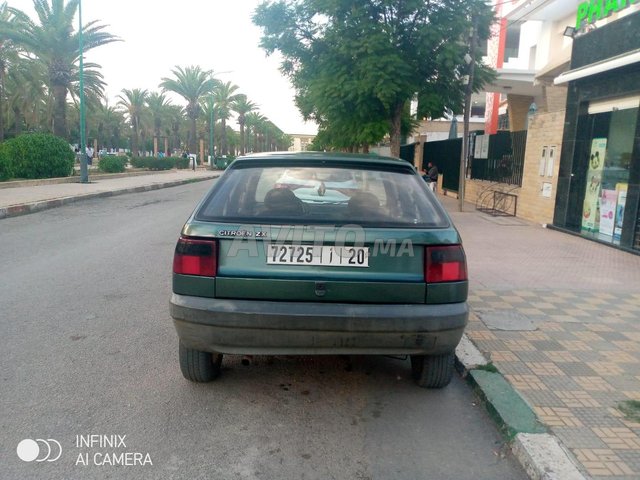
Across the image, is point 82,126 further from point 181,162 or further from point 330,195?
point 181,162

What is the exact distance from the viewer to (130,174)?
3275 cm

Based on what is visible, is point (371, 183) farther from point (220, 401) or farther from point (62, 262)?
point (62, 262)

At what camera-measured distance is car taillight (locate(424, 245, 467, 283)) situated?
10.1 feet

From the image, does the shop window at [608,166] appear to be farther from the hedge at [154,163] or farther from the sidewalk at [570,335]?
the hedge at [154,163]

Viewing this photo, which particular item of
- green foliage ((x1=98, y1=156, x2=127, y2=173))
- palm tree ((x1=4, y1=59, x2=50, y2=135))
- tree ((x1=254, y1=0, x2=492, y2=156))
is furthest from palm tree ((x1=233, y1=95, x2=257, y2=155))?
tree ((x1=254, y1=0, x2=492, y2=156))

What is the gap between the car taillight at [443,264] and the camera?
10.1 feet

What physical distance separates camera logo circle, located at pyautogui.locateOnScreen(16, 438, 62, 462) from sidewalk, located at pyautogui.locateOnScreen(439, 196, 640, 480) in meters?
2.68

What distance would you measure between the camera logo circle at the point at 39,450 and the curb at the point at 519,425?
242 cm

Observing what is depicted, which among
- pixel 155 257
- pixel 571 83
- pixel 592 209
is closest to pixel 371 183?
pixel 155 257

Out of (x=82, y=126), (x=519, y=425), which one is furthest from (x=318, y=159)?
(x=82, y=126)

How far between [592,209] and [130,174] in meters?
28.5

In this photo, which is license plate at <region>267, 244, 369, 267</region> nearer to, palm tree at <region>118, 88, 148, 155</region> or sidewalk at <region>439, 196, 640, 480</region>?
sidewalk at <region>439, 196, 640, 480</region>

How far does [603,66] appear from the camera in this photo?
9.24 metres

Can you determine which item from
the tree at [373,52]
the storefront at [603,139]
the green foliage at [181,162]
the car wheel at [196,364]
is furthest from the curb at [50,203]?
the green foliage at [181,162]
